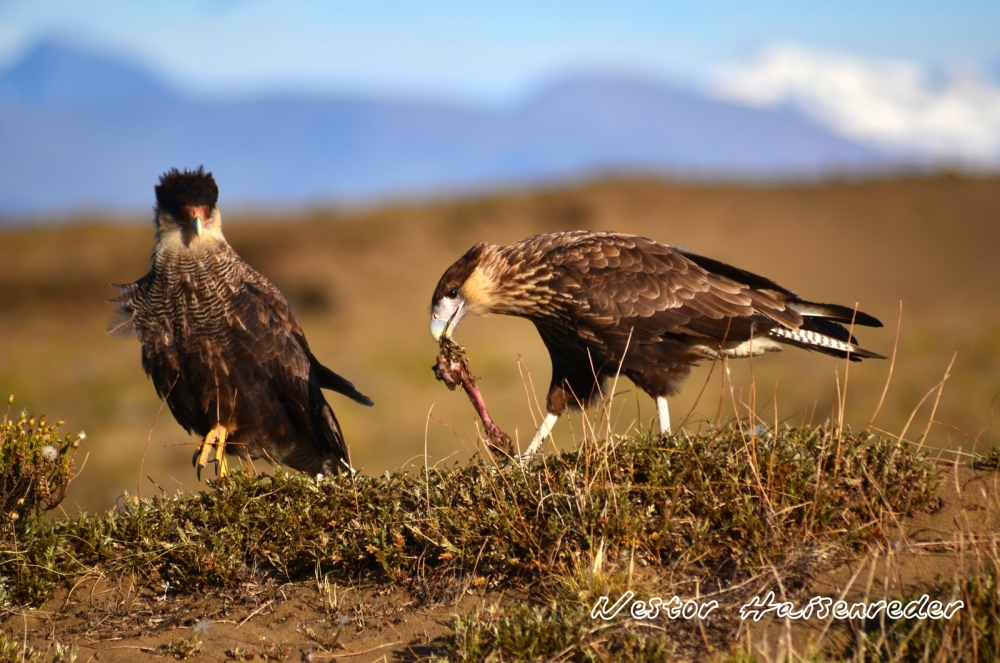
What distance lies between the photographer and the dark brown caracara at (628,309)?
16.6ft

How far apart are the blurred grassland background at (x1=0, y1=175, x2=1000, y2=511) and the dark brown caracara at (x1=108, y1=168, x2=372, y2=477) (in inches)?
454

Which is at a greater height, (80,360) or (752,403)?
(752,403)

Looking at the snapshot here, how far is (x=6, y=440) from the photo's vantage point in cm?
430

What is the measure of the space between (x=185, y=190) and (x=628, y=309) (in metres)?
2.61

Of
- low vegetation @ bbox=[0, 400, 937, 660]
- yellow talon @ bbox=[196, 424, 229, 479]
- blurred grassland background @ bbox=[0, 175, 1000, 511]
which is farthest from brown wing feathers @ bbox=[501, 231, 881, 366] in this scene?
blurred grassland background @ bbox=[0, 175, 1000, 511]

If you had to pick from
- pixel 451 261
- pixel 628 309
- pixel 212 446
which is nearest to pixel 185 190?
pixel 212 446

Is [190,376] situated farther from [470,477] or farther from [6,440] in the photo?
[470,477]

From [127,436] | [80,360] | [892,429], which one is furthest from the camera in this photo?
[80,360]

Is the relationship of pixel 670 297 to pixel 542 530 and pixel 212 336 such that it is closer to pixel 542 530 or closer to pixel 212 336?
pixel 542 530

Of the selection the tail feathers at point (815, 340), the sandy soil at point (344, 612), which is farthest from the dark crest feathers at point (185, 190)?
the tail feathers at point (815, 340)

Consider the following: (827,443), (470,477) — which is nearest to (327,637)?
(470,477)

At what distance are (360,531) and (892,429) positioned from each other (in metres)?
13.7

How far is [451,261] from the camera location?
71.3ft

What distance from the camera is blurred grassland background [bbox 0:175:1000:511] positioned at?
18.1 meters
